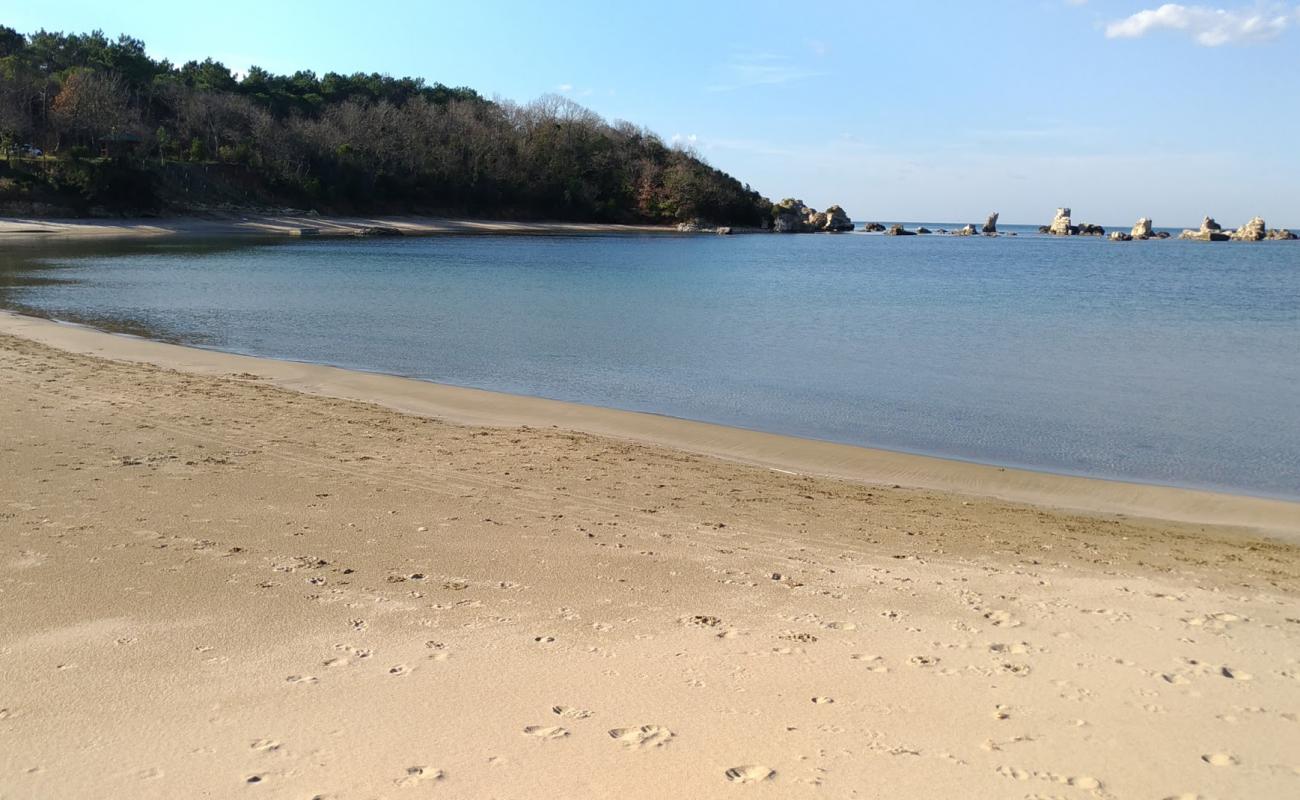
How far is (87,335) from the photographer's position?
17312mm

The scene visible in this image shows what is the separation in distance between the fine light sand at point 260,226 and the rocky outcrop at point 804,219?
1193 inches

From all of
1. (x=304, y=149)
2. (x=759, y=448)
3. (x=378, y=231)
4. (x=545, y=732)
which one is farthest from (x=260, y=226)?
(x=545, y=732)

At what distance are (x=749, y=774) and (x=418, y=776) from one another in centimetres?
122

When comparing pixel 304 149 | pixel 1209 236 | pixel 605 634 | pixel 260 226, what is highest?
pixel 304 149

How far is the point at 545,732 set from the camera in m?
3.70

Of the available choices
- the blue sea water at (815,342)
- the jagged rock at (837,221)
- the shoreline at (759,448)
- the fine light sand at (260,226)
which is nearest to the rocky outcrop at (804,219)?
the jagged rock at (837,221)

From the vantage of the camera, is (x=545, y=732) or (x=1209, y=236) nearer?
(x=545, y=732)

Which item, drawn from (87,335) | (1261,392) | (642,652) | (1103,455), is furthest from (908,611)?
(87,335)

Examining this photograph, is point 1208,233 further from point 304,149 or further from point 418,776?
point 418,776

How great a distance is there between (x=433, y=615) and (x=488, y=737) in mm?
1357

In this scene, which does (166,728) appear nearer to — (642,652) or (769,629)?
(642,652)

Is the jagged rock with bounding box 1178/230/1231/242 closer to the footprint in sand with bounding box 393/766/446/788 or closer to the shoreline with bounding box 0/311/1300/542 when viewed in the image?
the shoreline with bounding box 0/311/1300/542

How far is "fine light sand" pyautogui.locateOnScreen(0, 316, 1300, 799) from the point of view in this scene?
3.49 m

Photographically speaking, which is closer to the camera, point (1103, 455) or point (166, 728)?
point (166, 728)
